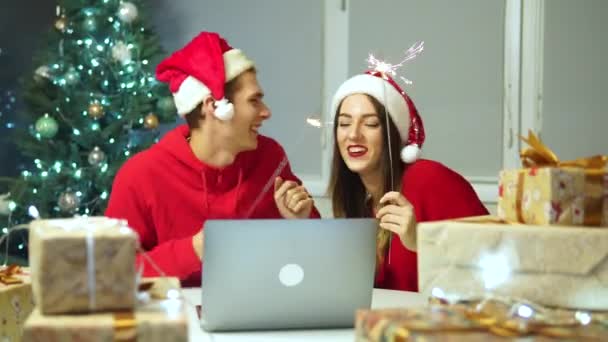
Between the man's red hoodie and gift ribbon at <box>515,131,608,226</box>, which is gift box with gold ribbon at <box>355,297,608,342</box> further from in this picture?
the man's red hoodie

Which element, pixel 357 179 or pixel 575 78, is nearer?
pixel 357 179

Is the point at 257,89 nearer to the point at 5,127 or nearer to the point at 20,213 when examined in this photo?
the point at 20,213

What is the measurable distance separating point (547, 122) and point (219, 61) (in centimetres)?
189

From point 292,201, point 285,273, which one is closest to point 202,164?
point 292,201

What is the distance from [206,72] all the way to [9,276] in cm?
94

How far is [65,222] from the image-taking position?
128 centimetres

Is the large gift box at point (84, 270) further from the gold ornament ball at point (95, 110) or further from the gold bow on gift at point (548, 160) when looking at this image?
the gold ornament ball at point (95, 110)

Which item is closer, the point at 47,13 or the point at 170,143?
the point at 170,143

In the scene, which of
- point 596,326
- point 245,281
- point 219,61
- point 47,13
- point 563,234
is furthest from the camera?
point 47,13

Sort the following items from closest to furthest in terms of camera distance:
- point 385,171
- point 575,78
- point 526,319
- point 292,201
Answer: point 526,319 < point 292,201 < point 385,171 < point 575,78

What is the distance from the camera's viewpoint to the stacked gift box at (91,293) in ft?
3.73

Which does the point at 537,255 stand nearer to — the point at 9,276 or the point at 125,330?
the point at 125,330

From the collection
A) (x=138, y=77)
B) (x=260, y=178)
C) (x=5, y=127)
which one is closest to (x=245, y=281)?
(x=260, y=178)

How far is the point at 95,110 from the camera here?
3.67 meters
